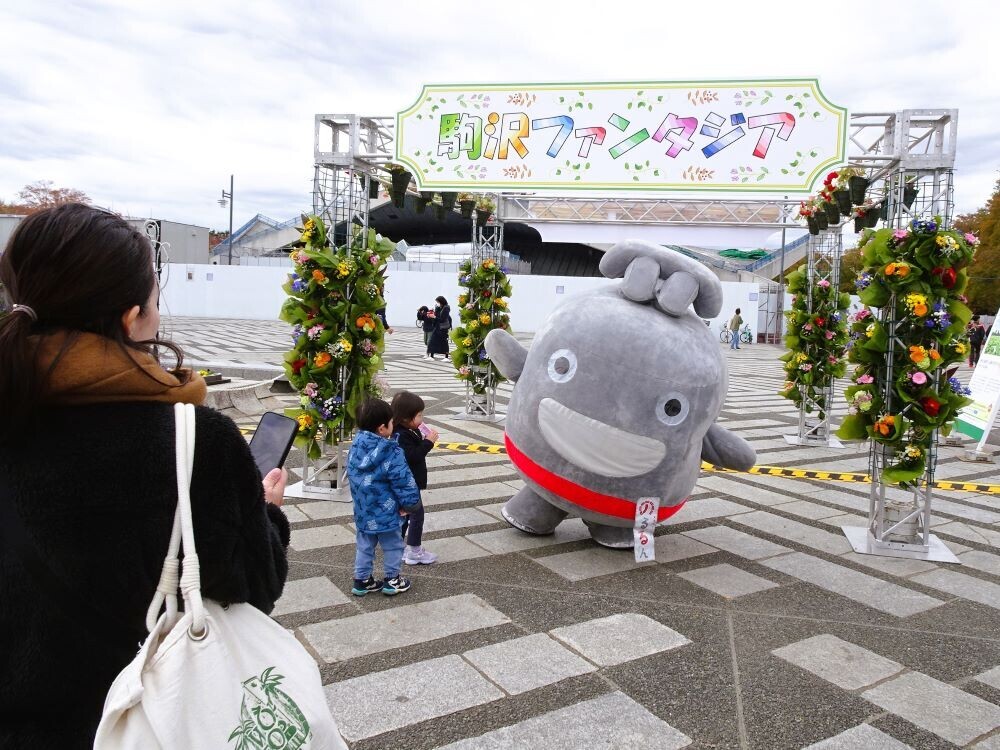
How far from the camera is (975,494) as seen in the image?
8180 millimetres

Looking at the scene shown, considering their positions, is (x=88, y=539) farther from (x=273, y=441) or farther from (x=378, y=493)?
(x=378, y=493)

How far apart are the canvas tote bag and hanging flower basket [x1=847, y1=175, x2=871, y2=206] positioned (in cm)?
748

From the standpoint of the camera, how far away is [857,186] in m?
7.61

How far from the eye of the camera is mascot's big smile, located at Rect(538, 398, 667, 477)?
17.2 feet

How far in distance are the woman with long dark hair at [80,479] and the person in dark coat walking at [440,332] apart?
1790 cm

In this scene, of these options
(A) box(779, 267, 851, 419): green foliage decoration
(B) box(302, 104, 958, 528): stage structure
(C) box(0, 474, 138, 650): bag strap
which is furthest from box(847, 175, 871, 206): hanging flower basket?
(C) box(0, 474, 138, 650): bag strap

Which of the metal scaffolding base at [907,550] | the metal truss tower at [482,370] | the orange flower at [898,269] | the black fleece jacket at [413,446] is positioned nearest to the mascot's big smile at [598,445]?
the black fleece jacket at [413,446]

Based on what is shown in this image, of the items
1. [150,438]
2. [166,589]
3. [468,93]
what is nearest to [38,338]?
[150,438]

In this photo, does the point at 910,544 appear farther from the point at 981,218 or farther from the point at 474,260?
the point at 981,218

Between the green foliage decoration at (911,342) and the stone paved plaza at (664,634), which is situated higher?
the green foliage decoration at (911,342)

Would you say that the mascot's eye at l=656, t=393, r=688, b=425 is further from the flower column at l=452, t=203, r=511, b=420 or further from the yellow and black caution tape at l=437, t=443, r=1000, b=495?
the flower column at l=452, t=203, r=511, b=420

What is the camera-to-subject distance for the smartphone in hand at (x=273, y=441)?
2.21 metres

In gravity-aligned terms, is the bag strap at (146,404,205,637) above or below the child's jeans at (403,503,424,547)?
above

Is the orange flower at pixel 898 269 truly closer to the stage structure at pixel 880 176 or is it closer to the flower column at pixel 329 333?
the stage structure at pixel 880 176
